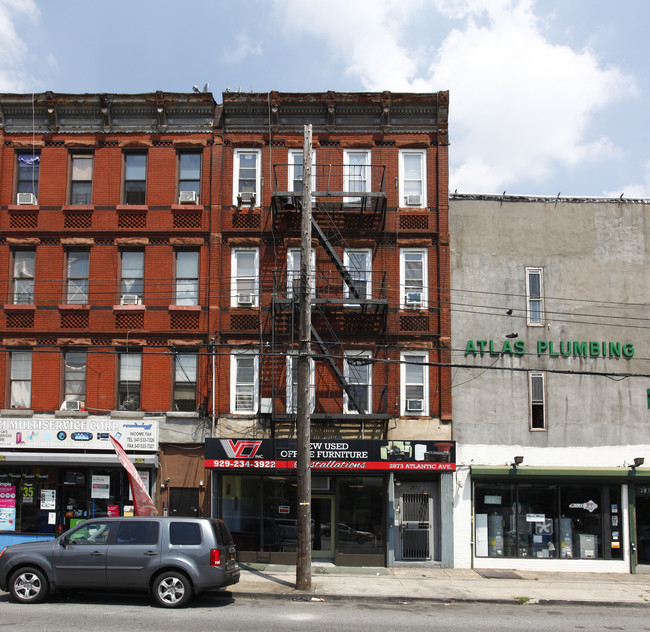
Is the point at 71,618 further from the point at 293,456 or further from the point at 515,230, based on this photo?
the point at 515,230

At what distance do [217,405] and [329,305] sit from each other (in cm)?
428

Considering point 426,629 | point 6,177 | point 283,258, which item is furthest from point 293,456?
point 6,177

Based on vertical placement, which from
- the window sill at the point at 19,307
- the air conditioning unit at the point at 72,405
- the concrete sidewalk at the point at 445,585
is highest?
the window sill at the point at 19,307

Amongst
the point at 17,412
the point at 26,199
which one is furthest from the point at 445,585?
the point at 26,199

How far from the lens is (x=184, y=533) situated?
13.7 m

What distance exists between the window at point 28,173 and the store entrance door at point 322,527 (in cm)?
1258

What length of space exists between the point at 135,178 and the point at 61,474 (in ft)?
29.3

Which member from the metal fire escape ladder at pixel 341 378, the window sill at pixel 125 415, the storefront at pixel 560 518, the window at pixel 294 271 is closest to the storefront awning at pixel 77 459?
the window sill at pixel 125 415

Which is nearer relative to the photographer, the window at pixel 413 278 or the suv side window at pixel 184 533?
the suv side window at pixel 184 533

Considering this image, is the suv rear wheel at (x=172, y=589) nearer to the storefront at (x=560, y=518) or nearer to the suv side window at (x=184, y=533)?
the suv side window at (x=184, y=533)

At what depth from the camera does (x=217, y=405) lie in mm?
20234

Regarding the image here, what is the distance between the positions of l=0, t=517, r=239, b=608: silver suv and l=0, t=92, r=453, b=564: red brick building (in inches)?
220

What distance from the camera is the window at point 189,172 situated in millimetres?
21469

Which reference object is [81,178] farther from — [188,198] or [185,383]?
[185,383]
